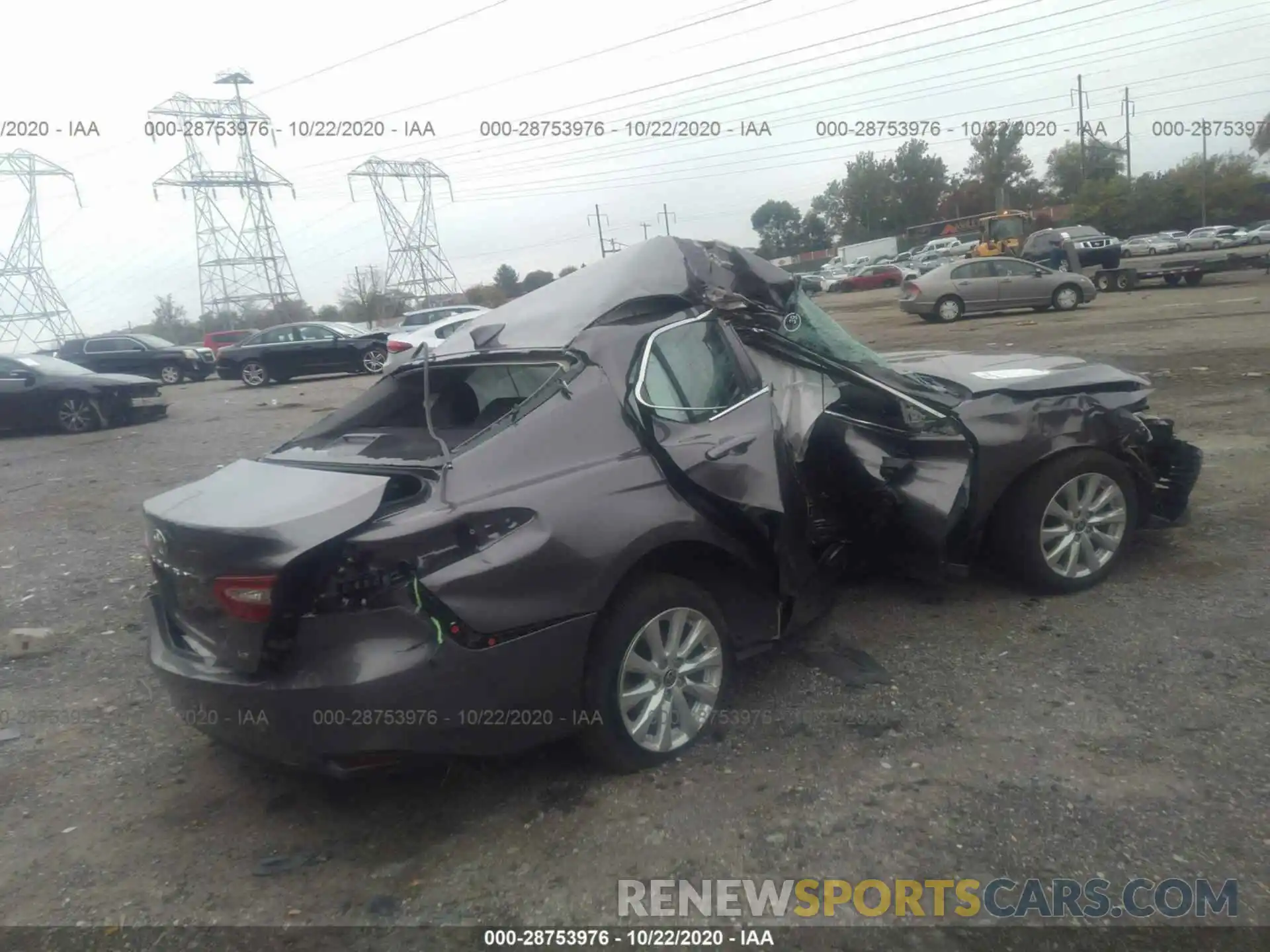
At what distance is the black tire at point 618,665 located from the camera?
3.15 meters

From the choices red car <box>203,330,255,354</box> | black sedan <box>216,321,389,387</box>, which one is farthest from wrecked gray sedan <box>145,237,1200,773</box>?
red car <box>203,330,255,354</box>

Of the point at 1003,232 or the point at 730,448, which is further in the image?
the point at 1003,232

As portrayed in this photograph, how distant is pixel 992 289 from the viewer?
22.1 meters

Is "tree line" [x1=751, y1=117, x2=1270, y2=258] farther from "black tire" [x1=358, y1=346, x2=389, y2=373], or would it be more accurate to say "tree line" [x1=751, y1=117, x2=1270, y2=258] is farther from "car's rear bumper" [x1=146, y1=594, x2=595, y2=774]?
"car's rear bumper" [x1=146, y1=594, x2=595, y2=774]

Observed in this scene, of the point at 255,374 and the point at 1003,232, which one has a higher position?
the point at 1003,232

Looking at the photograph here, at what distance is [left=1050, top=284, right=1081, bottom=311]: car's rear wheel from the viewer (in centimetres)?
2180

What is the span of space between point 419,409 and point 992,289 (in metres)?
20.6

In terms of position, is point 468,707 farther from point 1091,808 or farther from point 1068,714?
point 1068,714

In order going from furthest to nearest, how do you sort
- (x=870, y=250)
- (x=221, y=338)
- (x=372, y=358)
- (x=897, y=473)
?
(x=870, y=250) → (x=221, y=338) → (x=372, y=358) → (x=897, y=473)

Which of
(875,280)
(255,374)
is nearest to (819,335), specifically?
(255,374)

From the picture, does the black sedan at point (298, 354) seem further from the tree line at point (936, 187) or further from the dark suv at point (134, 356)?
the tree line at point (936, 187)

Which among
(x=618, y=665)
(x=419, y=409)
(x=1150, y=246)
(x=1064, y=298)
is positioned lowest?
(x=1150, y=246)

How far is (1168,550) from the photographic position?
5.23m

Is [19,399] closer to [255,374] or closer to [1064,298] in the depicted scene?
[255,374]
